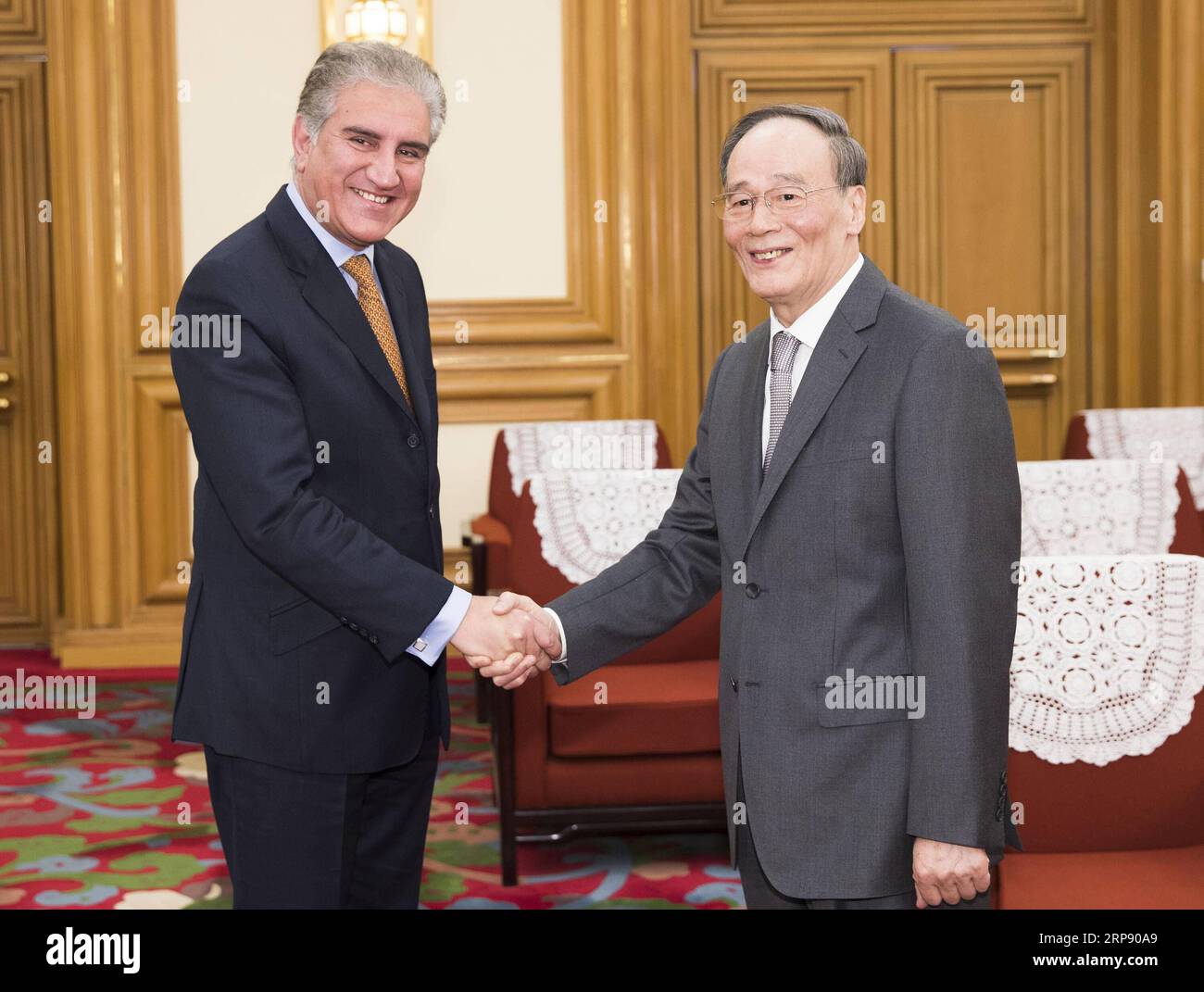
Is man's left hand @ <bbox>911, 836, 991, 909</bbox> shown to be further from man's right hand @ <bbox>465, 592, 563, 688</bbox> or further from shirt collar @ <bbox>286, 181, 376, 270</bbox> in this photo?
shirt collar @ <bbox>286, 181, 376, 270</bbox>

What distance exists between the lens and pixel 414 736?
1.92 meters

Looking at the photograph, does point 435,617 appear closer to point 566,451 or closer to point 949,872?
point 949,872

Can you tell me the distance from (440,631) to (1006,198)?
4.96 m

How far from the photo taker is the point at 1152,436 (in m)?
4.74

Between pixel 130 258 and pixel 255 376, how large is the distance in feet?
14.1

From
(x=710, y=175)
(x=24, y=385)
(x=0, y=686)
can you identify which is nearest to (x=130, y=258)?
(x=24, y=385)

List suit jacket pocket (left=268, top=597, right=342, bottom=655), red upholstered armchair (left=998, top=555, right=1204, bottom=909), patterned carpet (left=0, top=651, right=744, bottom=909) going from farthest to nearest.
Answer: patterned carpet (left=0, top=651, right=744, bottom=909), red upholstered armchair (left=998, top=555, right=1204, bottom=909), suit jacket pocket (left=268, top=597, right=342, bottom=655)

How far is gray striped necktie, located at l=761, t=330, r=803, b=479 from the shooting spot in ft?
5.67

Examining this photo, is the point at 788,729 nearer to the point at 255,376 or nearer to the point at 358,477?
the point at 358,477

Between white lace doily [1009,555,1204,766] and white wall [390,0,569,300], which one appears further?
white wall [390,0,569,300]

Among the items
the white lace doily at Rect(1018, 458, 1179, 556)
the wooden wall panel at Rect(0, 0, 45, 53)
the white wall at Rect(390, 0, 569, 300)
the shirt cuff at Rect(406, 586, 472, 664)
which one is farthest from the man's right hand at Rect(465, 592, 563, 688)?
the wooden wall panel at Rect(0, 0, 45, 53)

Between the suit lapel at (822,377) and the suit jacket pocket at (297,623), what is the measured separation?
60 cm

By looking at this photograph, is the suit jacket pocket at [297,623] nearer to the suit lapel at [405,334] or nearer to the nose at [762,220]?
the suit lapel at [405,334]

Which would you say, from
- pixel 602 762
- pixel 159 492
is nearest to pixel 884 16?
pixel 159 492
